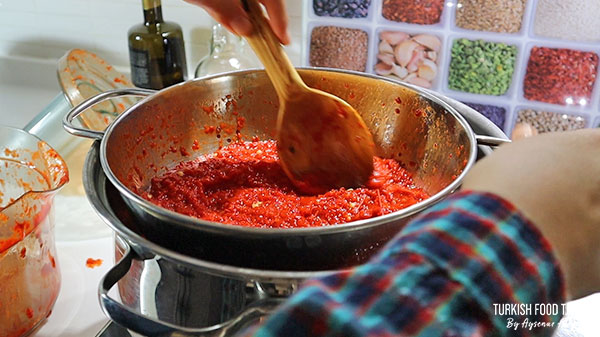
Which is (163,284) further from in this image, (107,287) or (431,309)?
(431,309)

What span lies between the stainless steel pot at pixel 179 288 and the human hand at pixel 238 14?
9.5 inches

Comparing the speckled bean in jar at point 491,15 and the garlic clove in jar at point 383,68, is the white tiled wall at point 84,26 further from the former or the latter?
the speckled bean in jar at point 491,15

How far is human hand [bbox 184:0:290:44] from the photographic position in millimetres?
631

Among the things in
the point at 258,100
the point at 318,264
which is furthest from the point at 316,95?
the point at 318,264

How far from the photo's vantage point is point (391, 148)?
79 cm

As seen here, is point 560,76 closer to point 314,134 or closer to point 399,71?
Result: point 399,71

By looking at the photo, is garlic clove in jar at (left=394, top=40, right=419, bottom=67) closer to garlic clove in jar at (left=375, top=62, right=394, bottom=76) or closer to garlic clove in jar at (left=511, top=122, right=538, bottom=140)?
garlic clove in jar at (left=375, top=62, right=394, bottom=76)

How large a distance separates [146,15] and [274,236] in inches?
26.9

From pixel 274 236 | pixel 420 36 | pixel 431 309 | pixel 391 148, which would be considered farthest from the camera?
pixel 420 36

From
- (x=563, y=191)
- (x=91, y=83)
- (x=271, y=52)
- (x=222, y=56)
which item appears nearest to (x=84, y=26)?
(x=91, y=83)

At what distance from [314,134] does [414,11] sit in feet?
1.13

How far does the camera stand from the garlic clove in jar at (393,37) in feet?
3.01

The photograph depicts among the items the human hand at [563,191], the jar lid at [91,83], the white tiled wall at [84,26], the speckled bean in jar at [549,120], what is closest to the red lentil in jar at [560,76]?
the speckled bean in jar at [549,120]

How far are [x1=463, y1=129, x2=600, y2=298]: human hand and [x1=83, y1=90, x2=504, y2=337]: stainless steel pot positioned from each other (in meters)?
0.14
